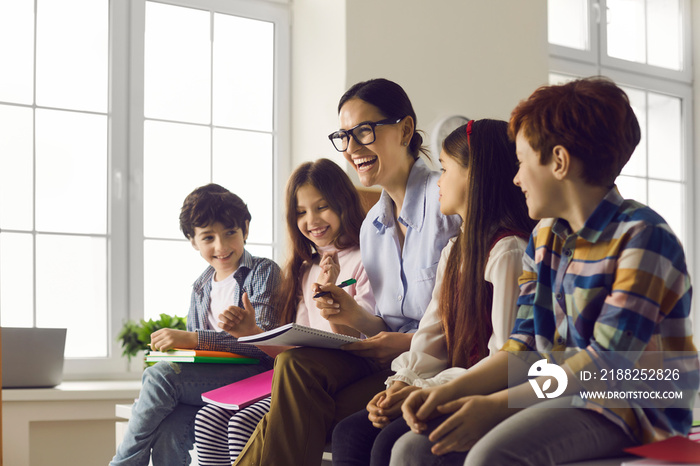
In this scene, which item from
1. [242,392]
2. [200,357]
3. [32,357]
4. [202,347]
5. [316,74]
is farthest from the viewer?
[316,74]

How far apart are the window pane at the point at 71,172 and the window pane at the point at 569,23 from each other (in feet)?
7.78

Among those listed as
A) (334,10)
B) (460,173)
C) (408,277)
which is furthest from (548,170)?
(334,10)

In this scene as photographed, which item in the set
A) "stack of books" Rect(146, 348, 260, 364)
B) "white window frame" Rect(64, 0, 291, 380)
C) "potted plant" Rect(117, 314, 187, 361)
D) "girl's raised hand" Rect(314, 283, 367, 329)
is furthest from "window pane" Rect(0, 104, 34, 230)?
"girl's raised hand" Rect(314, 283, 367, 329)

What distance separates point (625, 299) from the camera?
1.06 m

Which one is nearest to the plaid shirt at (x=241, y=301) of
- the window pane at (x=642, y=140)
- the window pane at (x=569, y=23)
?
the window pane at (x=569, y=23)

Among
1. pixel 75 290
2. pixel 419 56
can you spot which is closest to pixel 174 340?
pixel 75 290

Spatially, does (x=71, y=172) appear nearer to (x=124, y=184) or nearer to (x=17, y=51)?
(x=124, y=184)

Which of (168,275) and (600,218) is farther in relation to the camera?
(168,275)

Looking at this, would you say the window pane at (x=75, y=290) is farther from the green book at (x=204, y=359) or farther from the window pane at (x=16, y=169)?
the green book at (x=204, y=359)

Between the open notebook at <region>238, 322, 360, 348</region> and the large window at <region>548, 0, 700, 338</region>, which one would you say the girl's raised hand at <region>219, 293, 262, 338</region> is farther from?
the large window at <region>548, 0, 700, 338</region>

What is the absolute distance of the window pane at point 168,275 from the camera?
3.18 m

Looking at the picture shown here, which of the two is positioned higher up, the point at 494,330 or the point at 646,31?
the point at 646,31

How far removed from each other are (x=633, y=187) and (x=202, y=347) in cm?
302

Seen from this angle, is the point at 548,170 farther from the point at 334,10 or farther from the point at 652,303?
the point at 334,10
